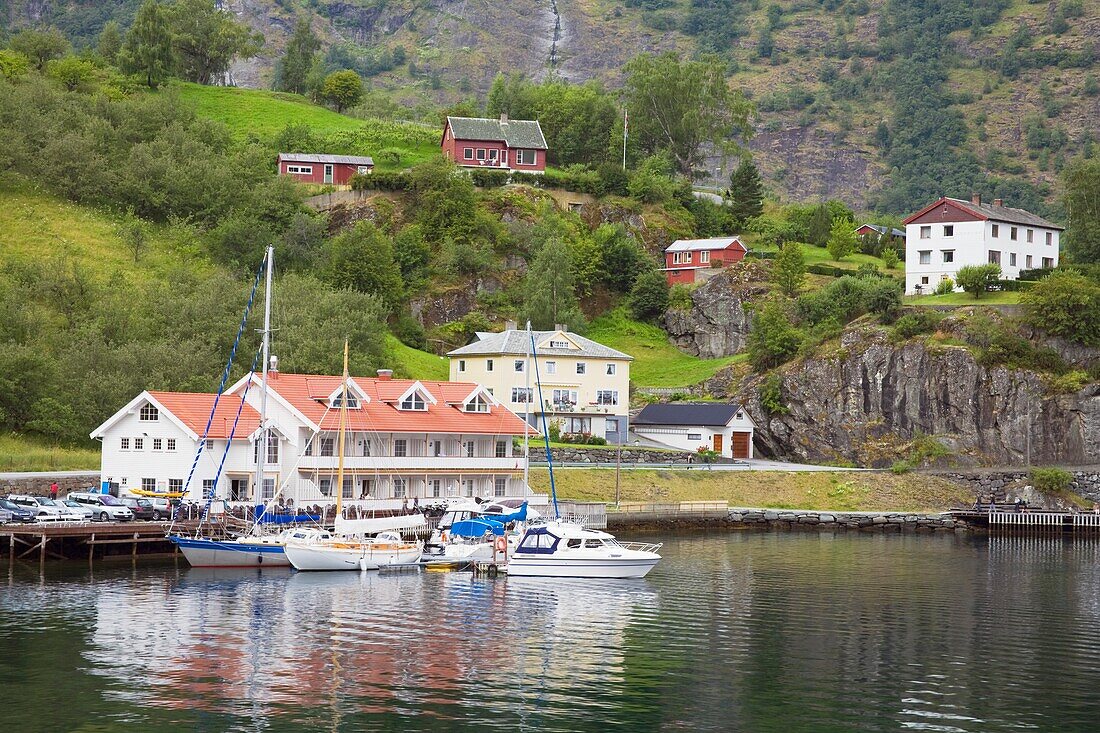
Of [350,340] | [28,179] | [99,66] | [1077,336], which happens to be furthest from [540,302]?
[99,66]

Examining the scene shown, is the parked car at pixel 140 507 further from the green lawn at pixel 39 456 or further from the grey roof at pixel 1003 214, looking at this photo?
the grey roof at pixel 1003 214

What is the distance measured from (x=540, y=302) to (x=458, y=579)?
5659cm

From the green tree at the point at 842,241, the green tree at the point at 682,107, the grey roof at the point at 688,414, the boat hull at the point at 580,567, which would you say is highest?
the green tree at the point at 682,107

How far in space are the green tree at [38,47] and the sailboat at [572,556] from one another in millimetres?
112659

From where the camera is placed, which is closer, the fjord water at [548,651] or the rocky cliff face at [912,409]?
the fjord water at [548,651]

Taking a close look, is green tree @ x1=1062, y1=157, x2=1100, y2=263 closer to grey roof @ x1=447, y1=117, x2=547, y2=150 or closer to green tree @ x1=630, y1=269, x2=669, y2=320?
green tree @ x1=630, y1=269, x2=669, y2=320

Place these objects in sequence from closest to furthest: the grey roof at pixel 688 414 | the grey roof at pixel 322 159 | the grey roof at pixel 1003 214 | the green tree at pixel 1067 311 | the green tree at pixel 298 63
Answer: the green tree at pixel 1067 311
the grey roof at pixel 688 414
the grey roof at pixel 1003 214
the grey roof at pixel 322 159
the green tree at pixel 298 63

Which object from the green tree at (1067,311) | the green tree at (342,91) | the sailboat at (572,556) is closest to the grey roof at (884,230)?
the green tree at (1067,311)

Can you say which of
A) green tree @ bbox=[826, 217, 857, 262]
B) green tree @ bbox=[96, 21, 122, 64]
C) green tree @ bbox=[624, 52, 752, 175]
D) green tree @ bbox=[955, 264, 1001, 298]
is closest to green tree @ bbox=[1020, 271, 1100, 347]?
green tree @ bbox=[955, 264, 1001, 298]

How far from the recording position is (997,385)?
101 meters

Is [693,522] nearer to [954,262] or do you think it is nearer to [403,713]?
[954,262]

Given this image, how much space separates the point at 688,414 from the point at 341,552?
156 ft

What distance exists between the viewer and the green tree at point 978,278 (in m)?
109

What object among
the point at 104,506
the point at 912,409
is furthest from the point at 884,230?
the point at 104,506
